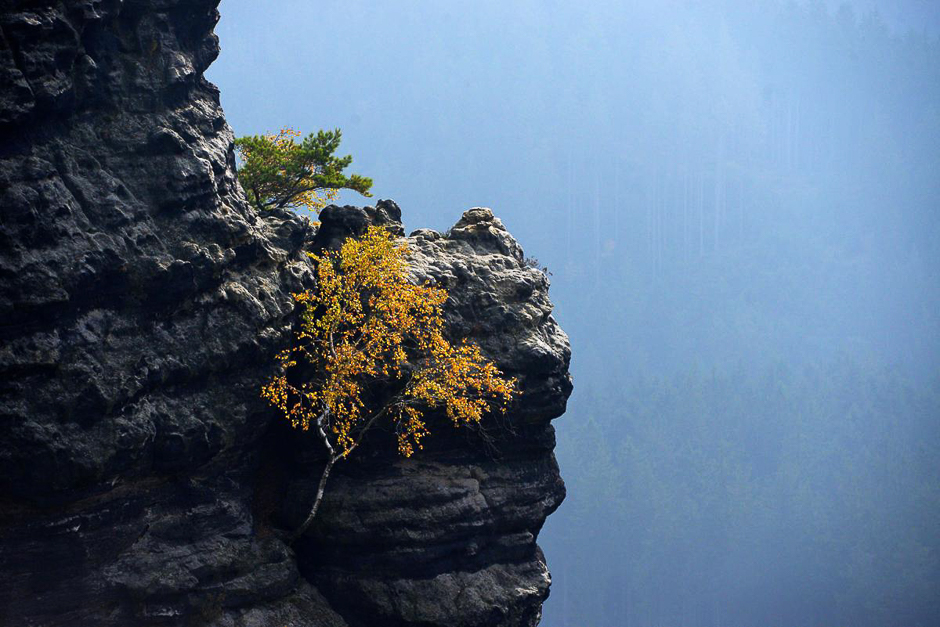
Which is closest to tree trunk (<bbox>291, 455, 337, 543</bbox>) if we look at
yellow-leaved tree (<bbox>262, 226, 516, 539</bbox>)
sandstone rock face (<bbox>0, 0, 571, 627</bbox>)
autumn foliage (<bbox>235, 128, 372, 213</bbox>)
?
yellow-leaved tree (<bbox>262, 226, 516, 539</bbox>)

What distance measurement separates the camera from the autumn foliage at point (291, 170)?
33719mm

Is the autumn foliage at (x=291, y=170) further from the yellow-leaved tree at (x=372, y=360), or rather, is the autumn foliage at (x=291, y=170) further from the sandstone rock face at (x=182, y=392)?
the yellow-leaved tree at (x=372, y=360)

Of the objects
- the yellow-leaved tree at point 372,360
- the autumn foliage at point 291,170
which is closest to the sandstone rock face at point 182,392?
the yellow-leaved tree at point 372,360

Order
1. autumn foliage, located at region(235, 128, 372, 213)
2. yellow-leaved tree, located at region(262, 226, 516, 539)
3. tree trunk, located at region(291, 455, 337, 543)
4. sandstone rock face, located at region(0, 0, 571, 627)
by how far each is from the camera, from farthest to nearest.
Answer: autumn foliage, located at region(235, 128, 372, 213) → yellow-leaved tree, located at region(262, 226, 516, 539) → tree trunk, located at region(291, 455, 337, 543) → sandstone rock face, located at region(0, 0, 571, 627)

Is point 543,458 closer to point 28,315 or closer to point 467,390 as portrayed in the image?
point 467,390

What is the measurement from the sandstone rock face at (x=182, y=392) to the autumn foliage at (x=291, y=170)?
2.66m

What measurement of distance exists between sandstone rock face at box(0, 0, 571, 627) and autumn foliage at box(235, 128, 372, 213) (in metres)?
2.66

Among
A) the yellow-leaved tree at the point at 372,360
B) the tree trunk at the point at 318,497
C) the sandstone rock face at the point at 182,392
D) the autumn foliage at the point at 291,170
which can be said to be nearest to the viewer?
the sandstone rock face at the point at 182,392

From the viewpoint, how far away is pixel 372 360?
93.5ft

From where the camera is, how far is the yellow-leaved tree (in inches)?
1115

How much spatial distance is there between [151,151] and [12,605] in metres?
13.3

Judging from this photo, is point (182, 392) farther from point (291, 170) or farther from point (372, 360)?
point (291, 170)

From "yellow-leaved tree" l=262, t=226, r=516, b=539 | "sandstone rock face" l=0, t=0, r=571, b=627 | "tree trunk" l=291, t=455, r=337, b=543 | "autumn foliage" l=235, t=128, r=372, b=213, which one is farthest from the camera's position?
"autumn foliage" l=235, t=128, r=372, b=213

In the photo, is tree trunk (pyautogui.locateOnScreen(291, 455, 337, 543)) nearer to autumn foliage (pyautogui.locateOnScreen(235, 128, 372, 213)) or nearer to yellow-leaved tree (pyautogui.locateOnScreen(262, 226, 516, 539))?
yellow-leaved tree (pyautogui.locateOnScreen(262, 226, 516, 539))
